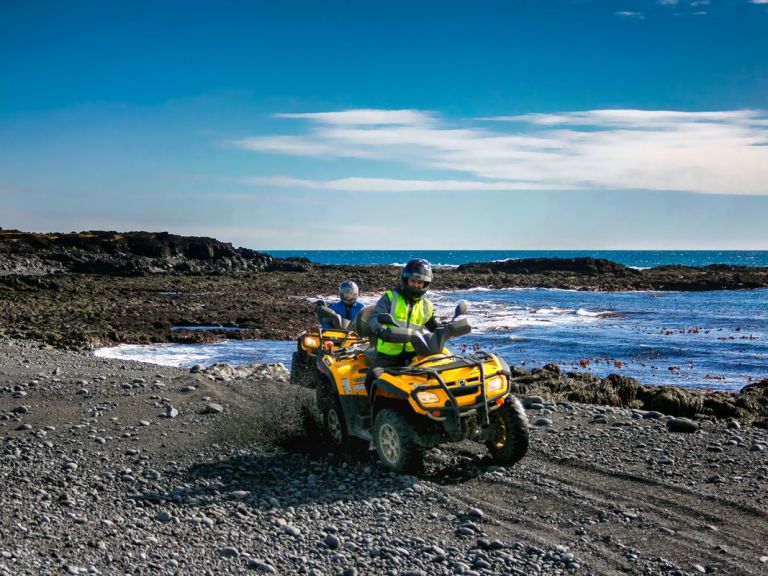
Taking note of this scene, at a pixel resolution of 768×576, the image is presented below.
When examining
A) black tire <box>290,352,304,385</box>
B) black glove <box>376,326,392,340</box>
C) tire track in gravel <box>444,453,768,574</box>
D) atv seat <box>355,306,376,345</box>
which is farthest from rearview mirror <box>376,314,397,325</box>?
black tire <box>290,352,304,385</box>

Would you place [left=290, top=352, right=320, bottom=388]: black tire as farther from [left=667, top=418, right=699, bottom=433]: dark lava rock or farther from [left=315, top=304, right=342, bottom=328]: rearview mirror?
[left=667, top=418, right=699, bottom=433]: dark lava rock

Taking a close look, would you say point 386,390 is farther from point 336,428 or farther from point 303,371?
point 303,371

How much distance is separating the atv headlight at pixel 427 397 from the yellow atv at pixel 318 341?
15.0ft

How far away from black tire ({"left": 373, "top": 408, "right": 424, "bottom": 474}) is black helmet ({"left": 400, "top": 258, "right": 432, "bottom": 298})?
153 cm


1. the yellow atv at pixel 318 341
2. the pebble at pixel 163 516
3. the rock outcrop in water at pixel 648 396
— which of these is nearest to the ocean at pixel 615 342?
the rock outcrop in water at pixel 648 396

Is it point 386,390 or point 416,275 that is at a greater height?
point 416,275

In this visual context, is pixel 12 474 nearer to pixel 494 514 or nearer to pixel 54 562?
pixel 54 562

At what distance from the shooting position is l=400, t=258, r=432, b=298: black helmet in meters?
9.23

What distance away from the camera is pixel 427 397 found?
8.48 metres

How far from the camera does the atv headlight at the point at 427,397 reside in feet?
27.8

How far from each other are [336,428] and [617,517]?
3946 millimetres

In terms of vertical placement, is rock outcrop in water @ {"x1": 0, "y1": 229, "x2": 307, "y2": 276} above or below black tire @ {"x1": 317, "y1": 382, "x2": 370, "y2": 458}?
above

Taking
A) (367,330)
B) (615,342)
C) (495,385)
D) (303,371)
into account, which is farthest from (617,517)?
(615,342)

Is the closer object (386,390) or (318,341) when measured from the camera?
(386,390)
